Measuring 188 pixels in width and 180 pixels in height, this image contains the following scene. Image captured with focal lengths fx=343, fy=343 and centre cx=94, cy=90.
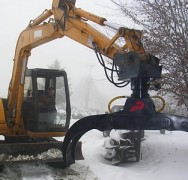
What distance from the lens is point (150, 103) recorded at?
11.5ft

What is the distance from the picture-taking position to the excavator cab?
8.86m

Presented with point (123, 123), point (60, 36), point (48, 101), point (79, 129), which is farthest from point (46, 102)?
point (123, 123)

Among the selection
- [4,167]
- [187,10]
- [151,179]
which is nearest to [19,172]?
[4,167]

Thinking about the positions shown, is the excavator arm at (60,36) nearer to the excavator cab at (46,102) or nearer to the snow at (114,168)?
the excavator cab at (46,102)

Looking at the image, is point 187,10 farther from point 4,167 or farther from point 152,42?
point 4,167

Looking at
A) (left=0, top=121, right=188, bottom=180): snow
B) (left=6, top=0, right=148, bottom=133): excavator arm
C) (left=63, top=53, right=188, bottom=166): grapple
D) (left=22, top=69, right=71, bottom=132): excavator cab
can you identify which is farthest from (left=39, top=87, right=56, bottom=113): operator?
(left=63, top=53, right=188, bottom=166): grapple

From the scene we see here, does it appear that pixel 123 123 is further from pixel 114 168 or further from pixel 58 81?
pixel 58 81

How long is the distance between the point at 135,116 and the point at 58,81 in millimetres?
6022

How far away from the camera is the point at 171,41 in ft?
30.0

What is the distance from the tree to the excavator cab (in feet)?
8.75

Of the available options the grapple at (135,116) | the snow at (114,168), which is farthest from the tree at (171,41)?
the grapple at (135,116)

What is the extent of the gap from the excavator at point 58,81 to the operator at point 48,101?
0.08 m

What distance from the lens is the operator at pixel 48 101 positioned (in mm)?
8945

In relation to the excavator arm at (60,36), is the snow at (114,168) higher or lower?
lower
